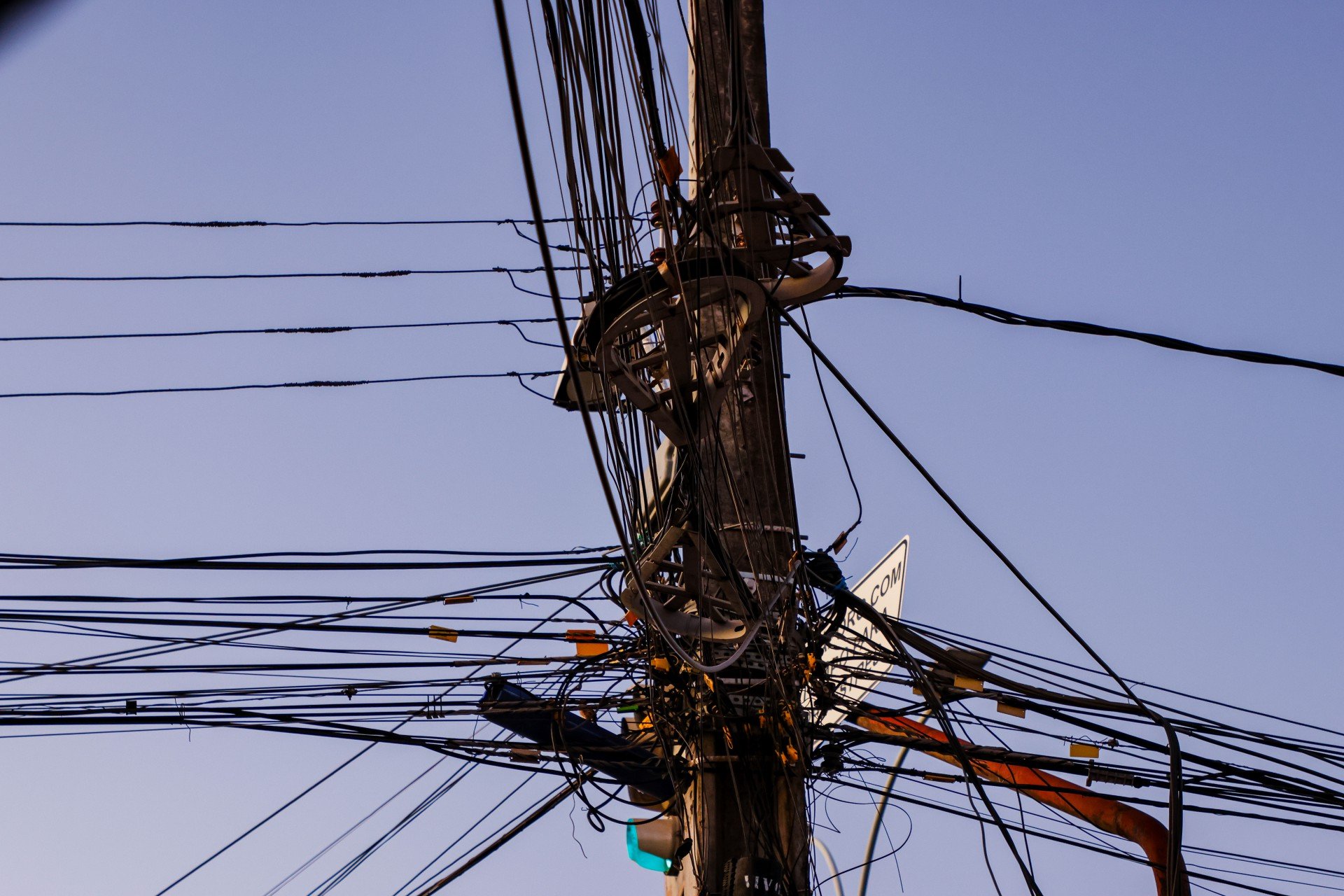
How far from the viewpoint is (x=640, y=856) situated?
5402mm

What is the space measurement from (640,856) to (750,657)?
95 centimetres

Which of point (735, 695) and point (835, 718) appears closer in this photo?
point (735, 695)

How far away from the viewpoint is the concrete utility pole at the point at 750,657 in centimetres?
510

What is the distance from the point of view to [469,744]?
18.6 feet

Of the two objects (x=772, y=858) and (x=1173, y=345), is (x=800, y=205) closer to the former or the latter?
(x=1173, y=345)

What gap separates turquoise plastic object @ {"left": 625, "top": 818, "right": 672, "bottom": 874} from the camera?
5395mm

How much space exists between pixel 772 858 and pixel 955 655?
1355 mm

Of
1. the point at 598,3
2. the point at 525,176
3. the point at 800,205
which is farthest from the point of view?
the point at 800,205

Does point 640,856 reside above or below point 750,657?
below

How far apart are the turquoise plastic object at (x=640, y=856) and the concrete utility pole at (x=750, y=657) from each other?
76mm

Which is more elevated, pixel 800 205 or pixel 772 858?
pixel 800 205

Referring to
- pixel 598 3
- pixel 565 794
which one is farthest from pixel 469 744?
pixel 598 3

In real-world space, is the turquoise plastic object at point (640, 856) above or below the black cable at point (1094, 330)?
below

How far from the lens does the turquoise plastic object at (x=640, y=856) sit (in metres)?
5.39
